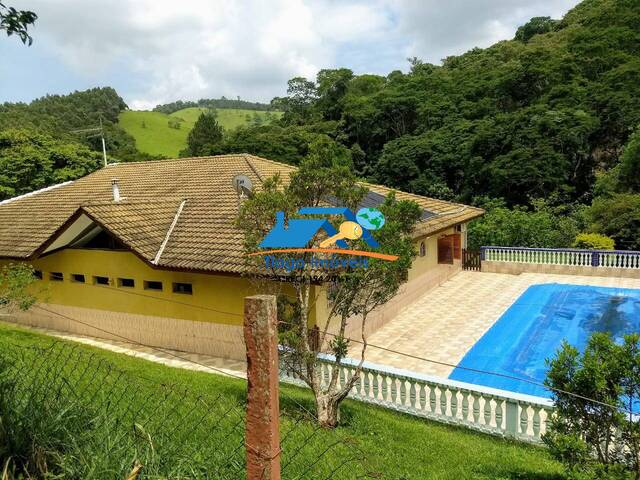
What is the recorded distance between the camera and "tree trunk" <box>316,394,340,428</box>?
7.88 metres

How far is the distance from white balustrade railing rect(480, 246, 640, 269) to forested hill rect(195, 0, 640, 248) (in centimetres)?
183

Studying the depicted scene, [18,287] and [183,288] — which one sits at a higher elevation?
[18,287]

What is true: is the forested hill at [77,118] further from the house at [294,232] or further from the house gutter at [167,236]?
the house at [294,232]

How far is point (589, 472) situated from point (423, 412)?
176 inches

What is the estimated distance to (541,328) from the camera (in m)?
16.3

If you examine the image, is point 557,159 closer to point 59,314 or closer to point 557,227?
point 557,227

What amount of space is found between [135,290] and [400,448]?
1025 centimetres

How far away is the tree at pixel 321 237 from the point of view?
23.9 feet

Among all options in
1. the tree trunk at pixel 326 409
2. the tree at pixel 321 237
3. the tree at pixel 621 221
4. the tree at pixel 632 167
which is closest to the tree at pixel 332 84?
the tree at pixel 632 167

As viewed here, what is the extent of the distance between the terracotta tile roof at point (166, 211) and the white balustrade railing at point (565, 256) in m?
2.42

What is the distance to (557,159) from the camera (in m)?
34.7

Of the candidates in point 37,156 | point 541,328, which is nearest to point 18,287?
point 541,328

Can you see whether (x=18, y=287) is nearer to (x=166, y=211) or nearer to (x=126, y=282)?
(x=126, y=282)

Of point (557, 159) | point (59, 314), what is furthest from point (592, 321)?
point (557, 159)
